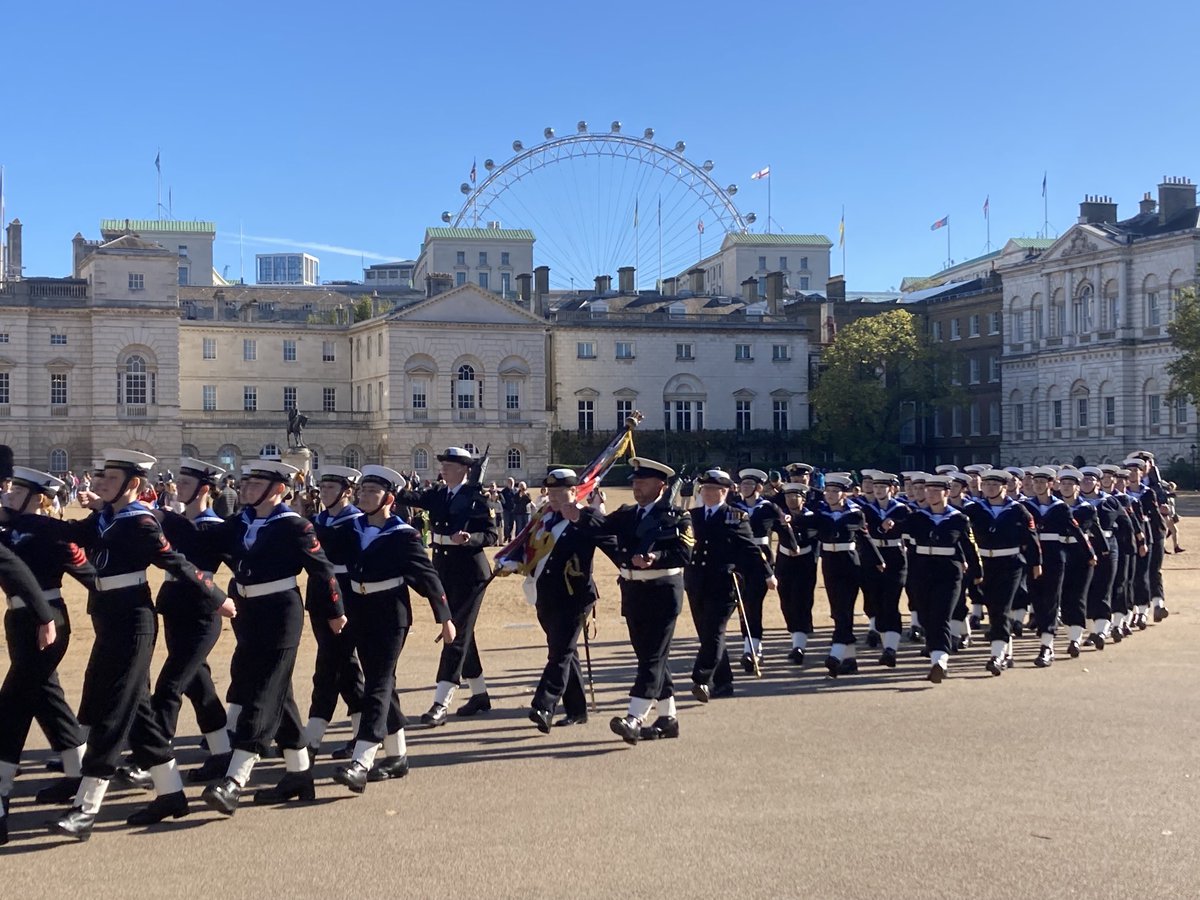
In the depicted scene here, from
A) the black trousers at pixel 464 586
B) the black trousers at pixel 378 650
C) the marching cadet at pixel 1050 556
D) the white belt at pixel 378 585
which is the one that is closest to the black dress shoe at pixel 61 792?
the black trousers at pixel 378 650

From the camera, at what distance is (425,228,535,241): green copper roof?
119 m

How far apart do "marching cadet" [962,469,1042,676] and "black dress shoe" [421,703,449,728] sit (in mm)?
6643

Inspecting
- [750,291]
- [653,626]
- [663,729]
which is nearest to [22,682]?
[653,626]

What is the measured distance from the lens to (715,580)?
44.0 ft

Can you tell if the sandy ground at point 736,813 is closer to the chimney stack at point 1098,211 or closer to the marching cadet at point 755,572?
the marching cadet at point 755,572

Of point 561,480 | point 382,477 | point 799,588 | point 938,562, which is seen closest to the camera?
point 382,477

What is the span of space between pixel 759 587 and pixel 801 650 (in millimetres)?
1444

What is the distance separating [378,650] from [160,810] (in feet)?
6.22

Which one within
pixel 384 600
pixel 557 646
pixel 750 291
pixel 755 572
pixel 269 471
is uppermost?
pixel 750 291

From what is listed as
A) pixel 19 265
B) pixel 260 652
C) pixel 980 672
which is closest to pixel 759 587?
pixel 980 672

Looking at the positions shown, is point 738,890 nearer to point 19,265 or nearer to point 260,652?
point 260,652

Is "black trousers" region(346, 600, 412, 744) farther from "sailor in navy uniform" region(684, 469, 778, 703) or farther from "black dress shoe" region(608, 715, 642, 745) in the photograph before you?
"sailor in navy uniform" region(684, 469, 778, 703)

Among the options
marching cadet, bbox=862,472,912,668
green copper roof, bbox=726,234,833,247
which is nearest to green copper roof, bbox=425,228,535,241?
green copper roof, bbox=726,234,833,247

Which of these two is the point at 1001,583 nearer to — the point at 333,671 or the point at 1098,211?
the point at 333,671
